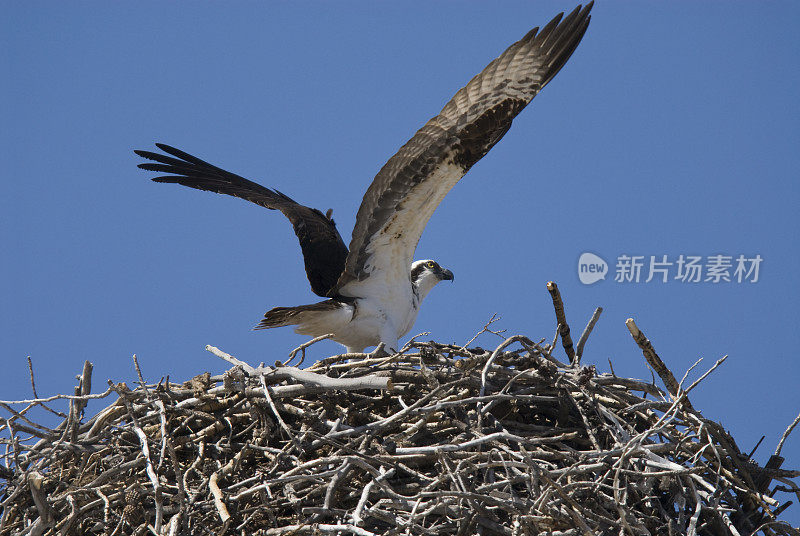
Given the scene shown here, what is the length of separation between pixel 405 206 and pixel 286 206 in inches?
54.2

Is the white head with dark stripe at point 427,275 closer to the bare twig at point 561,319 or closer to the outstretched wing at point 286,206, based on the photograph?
the outstretched wing at point 286,206

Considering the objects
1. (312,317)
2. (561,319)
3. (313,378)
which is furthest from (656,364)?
(312,317)

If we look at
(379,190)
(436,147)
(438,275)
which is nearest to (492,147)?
(436,147)

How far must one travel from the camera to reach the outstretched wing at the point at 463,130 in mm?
5770

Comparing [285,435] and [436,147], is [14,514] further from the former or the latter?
[436,147]

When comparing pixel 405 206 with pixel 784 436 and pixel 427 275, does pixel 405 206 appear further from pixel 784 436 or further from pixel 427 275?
pixel 784 436

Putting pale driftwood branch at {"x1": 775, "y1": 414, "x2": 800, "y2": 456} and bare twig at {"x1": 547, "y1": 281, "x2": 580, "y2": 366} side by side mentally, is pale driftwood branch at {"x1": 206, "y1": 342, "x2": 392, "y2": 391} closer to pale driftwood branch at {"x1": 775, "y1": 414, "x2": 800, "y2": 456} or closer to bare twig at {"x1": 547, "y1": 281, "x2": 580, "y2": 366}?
bare twig at {"x1": 547, "y1": 281, "x2": 580, "y2": 366}

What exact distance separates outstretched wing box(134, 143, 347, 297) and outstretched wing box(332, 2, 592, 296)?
679 millimetres

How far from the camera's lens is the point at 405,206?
5.95 meters

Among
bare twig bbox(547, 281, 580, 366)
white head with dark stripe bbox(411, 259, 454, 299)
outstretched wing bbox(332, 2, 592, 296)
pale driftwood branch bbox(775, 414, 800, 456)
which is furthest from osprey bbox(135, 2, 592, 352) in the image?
pale driftwood branch bbox(775, 414, 800, 456)

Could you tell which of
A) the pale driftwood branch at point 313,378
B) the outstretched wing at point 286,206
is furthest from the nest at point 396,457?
the outstretched wing at point 286,206

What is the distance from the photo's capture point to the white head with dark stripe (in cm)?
690

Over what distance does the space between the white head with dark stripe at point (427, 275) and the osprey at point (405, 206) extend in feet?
0.42

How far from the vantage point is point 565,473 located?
3.81 metres
